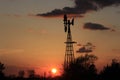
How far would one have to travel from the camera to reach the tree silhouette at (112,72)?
10175 centimetres

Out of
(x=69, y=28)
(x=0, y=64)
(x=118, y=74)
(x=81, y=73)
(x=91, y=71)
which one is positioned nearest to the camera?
(x=69, y=28)

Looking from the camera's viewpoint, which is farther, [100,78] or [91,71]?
[91,71]

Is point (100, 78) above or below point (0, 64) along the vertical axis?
below

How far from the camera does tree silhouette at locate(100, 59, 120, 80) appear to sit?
102 meters

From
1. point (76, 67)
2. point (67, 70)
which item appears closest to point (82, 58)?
point (76, 67)

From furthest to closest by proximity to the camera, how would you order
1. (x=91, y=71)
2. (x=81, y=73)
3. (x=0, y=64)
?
(x=0, y=64) < (x=91, y=71) < (x=81, y=73)

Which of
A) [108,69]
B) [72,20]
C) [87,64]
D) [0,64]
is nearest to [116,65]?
[108,69]

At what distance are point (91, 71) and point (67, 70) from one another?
1484 centimetres

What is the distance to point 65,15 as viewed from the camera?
8794 centimetres

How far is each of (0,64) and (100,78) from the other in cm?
7993

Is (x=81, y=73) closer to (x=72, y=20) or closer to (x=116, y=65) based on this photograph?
(x=116, y=65)

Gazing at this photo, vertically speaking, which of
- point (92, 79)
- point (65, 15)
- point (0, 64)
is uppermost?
point (0, 64)

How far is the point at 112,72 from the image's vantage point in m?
107

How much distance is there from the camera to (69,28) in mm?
87875
